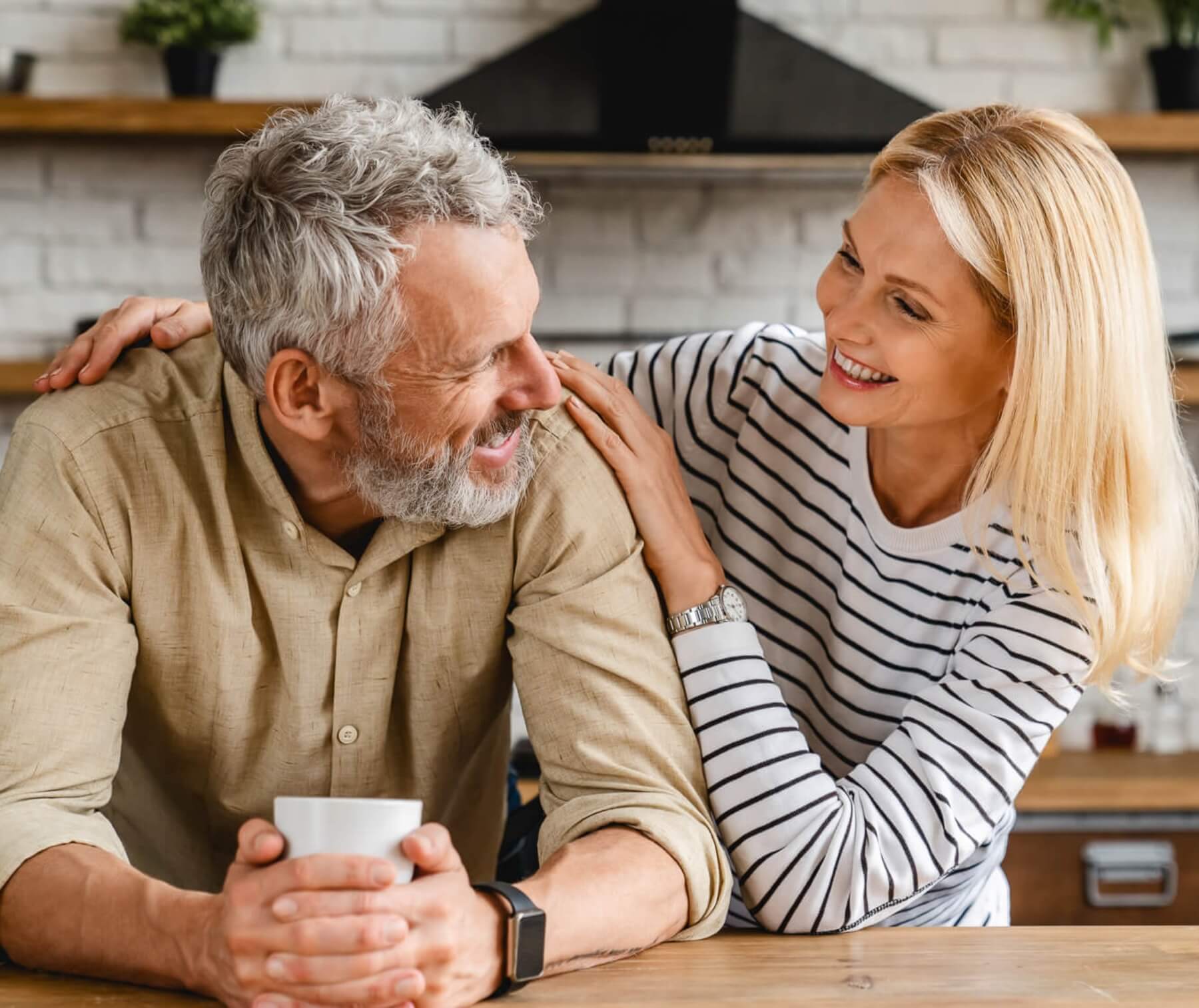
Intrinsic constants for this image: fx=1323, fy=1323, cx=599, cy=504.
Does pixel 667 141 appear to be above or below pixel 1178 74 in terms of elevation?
below

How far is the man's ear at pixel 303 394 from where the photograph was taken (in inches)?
46.6

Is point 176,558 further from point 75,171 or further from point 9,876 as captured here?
point 75,171

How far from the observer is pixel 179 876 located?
134 centimetres

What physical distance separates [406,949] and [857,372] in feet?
2.43

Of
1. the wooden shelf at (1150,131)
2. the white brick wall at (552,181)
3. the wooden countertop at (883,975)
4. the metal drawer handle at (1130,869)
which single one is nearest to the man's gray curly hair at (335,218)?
the wooden countertop at (883,975)

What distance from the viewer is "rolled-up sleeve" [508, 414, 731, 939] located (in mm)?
1123

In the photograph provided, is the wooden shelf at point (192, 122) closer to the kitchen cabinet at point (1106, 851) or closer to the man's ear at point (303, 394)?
the kitchen cabinet at point (1106, 851)

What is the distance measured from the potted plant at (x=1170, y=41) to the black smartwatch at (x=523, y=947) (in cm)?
252

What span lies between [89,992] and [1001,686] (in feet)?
2.65

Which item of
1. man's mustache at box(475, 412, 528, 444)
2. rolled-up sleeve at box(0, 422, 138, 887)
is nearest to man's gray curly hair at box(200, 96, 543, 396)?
man's mustache at box(475, 412, 528, 444)

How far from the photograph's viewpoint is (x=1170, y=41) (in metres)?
2.81

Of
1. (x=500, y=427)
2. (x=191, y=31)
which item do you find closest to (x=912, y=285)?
(x=500, y=427)

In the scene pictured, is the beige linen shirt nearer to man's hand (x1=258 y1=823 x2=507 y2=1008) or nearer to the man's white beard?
the man's white beard

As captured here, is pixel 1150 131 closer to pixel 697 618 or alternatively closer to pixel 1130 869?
pixel 1130 869
